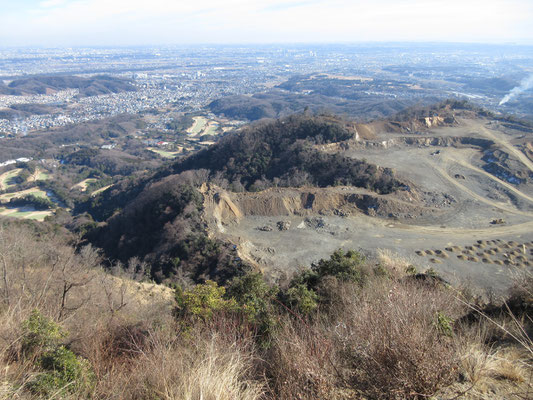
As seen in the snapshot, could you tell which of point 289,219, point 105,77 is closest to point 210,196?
point 289,219

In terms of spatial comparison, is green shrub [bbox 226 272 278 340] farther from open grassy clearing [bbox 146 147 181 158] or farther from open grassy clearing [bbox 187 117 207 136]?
open grassy clearing [bbox 187 117 207 136]

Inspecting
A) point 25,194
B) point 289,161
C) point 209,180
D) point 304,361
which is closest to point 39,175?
point 25,194

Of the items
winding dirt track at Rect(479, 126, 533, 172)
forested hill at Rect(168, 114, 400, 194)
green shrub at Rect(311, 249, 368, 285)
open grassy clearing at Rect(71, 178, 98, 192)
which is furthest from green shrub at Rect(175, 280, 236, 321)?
open grassy clearing at Rect(71, 178, 98, 192)

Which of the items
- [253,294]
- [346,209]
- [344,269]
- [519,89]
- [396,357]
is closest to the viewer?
[396,357]

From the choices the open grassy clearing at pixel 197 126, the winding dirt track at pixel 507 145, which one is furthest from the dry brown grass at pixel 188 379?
the open grassy clearing at pixel 197 126

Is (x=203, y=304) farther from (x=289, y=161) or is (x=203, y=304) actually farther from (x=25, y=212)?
(x=25, y=212)
